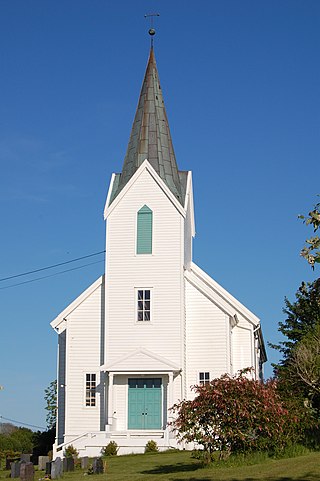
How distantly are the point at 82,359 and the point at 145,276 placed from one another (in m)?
4.99

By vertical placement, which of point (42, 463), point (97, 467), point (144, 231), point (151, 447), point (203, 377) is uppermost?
point (144, 231)

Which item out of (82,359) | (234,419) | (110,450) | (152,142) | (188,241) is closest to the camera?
(234,419)

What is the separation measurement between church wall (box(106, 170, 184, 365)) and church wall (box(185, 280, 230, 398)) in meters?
0.99

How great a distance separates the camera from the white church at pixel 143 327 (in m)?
35.6

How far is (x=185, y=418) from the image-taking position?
74.4ft

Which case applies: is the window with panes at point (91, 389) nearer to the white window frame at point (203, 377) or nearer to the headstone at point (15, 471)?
the white window frame at point (203, 377)

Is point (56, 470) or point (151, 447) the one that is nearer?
point (56, 470)

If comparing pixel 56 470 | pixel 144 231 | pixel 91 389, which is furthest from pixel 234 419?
pixel 144 231

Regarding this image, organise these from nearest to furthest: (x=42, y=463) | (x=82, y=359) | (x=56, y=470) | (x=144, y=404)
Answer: (x=56, y=470), (x=42, y=463), (x=144, y=404), (x=82, y=359)

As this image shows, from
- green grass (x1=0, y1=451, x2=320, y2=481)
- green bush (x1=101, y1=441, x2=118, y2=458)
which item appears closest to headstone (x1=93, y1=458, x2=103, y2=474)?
green grass (x1=0, y1=451, x2=320, y2=481)

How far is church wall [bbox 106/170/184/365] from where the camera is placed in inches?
1421

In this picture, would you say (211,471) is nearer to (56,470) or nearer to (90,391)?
(56,470)

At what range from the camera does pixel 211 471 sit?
20703 mm

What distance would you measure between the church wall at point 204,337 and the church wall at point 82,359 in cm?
431
